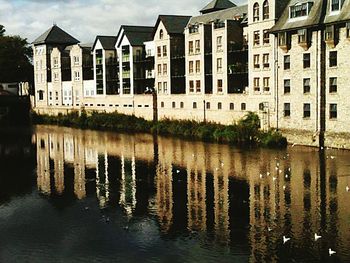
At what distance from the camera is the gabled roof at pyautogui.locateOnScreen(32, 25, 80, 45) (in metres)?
113

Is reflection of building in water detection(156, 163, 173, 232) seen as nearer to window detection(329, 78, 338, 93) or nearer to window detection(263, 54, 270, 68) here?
window detection(329, 78, 338, 93)

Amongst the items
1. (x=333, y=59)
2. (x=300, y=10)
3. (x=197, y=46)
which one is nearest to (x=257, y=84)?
(x=300, y=10)

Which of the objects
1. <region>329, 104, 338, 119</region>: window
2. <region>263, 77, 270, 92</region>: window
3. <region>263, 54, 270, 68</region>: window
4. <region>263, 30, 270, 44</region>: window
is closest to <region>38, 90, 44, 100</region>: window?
<region>263, 77, 270, 92</region>: window

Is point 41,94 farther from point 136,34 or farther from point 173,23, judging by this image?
point 173,23

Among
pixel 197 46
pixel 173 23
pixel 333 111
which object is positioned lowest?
pixel 333 111

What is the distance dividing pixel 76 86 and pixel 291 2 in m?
53.9

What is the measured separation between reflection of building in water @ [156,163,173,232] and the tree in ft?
279

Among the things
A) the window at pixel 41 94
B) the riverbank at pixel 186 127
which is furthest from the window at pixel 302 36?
the window at pixel 41 94

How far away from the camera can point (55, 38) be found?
114m

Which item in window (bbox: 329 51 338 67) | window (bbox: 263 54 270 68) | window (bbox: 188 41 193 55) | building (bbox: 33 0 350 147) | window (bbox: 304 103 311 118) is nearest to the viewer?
window (bbox: 329 51 338 67)

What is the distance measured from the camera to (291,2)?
58875 mm

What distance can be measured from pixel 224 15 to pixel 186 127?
51.3 ft

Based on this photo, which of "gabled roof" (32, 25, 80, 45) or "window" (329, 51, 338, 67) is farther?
"gabled roof" (32, 25, 80, 45)

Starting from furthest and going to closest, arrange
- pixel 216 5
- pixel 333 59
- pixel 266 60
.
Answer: pixel 216 5, pixel 266 60, pixel 333 59
